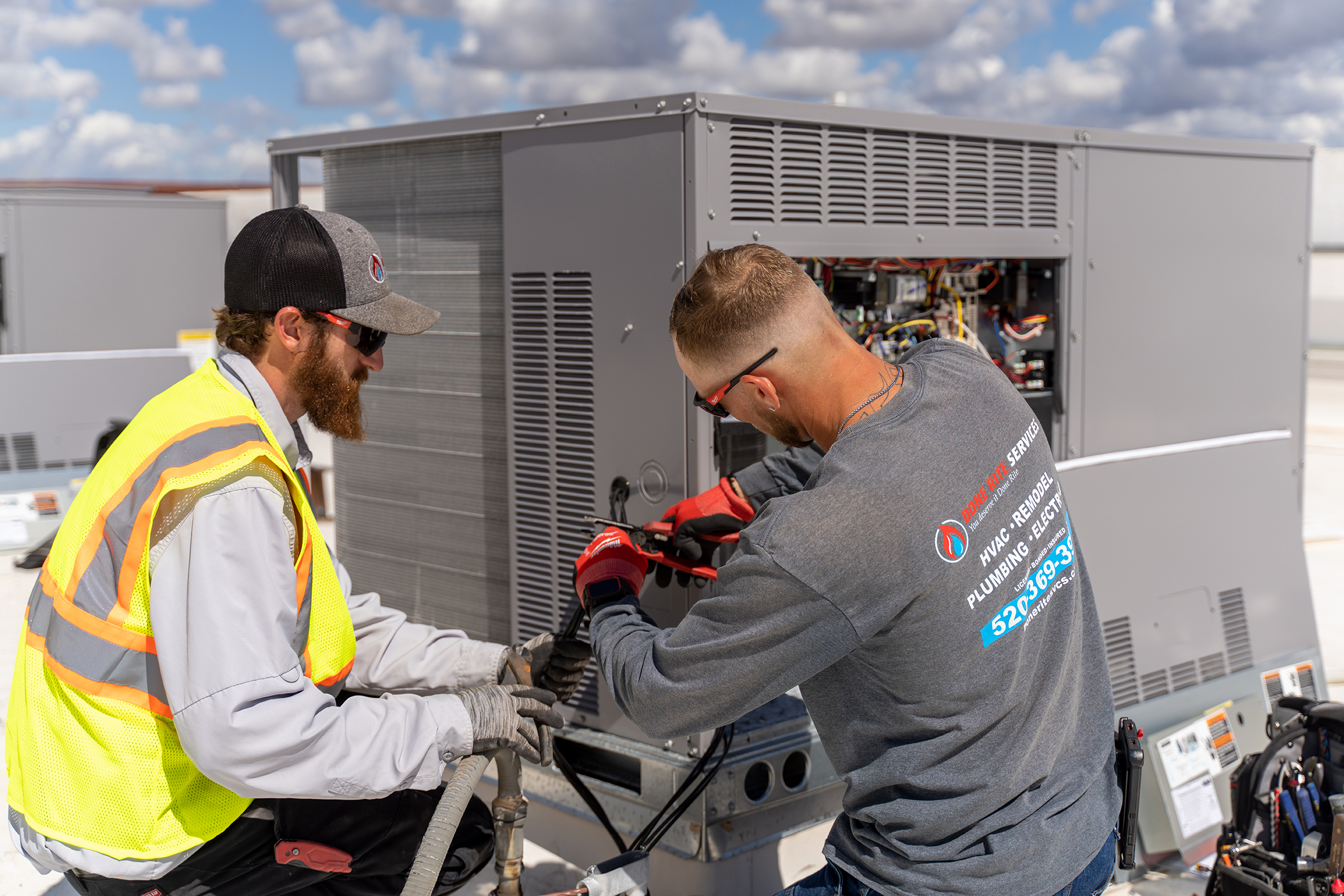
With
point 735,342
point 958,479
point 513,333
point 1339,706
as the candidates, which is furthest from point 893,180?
point 1339,706

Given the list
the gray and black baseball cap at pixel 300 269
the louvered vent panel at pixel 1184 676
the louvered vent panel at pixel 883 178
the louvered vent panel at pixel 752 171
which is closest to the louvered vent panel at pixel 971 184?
the louvered vent panel at pixel 883 178

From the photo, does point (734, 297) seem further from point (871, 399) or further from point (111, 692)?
point (111, 692)

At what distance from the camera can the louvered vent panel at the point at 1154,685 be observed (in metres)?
3.38

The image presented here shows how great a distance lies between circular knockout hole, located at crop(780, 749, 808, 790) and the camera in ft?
9.57

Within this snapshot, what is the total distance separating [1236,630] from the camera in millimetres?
3660

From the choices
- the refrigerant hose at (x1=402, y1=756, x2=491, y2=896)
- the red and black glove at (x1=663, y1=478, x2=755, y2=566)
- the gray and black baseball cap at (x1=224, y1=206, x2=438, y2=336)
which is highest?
the gray and black baseball cap at (x1=224, y1=206, x2=438, y2=336)

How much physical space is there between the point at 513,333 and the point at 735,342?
127 centimetres

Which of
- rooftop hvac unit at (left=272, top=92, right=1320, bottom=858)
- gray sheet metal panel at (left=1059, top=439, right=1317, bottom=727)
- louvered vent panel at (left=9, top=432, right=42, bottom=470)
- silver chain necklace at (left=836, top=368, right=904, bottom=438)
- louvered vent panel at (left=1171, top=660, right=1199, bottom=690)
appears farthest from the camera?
louvered vent panel at (left=9, top=432, right=42, bottom=470)

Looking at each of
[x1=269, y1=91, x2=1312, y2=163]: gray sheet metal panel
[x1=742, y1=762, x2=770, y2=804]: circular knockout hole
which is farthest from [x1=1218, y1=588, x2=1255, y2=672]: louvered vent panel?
[x1=742, y1=762, x2=770, y2=804]: circular knockout hole

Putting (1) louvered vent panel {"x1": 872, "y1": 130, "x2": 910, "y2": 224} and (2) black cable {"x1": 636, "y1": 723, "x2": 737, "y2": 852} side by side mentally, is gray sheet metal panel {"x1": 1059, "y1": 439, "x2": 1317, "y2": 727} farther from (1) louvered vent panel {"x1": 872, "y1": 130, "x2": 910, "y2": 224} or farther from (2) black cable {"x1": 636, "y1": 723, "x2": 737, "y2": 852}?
(2) black cable {"x1": 636, "y1": 723, "x2": 737, "y2": 852}

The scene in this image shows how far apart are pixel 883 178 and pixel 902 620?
167cm

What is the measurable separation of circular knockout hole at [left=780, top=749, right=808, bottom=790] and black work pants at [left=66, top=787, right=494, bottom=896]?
938 mm

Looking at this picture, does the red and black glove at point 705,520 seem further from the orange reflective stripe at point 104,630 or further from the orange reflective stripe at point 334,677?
the orange reflective stripe at point 104,630

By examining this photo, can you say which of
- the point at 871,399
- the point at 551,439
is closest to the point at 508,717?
the point at 871,399
